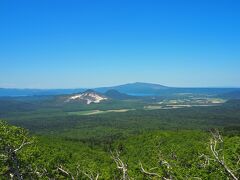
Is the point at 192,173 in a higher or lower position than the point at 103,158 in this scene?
higher

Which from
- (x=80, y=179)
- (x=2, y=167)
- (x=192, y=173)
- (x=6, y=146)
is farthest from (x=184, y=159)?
(x=6, y=146)

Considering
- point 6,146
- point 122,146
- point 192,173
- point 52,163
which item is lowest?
point 122,146

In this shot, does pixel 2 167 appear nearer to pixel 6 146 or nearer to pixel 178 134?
pixel 6 146

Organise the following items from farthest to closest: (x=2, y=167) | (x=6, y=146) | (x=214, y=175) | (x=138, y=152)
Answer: (x=138, y=152) → (x=2, y=167) → (x=214, y=175) → (x=6, y=146)

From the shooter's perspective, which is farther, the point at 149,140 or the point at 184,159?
the point at 149,140

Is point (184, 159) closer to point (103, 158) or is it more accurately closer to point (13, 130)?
point (103, 158)

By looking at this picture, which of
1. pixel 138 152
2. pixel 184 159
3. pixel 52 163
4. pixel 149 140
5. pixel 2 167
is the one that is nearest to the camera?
pixel 2 167
